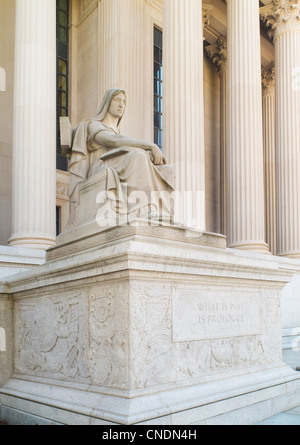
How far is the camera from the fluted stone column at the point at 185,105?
14352 millimetres

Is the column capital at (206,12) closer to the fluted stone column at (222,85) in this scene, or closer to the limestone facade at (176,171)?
the limestone facade at (176,171)

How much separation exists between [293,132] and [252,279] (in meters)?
13.9

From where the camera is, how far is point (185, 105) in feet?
48.4

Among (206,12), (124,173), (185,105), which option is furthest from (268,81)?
(124,173)

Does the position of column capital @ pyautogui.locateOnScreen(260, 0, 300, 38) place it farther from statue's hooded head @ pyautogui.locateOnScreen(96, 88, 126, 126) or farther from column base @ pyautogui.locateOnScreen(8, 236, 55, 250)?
statue's hooded head @ pyautogui.locateOnScreen(96, 88, 126, 126)

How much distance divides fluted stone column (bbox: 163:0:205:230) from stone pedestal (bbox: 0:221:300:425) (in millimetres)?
6769

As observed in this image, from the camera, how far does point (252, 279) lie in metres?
7.13

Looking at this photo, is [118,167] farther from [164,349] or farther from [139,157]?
[164,349]

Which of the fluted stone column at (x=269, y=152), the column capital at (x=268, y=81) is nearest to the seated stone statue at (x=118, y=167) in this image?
the fluted stone column at (x=269, y=152)

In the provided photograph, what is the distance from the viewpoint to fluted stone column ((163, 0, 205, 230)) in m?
14.4

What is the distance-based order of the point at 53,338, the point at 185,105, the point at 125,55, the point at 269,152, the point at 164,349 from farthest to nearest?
the point at 269,152 < the point at 125,55 < the point at 185,105 < the point at 53,338 < the point at 164,349

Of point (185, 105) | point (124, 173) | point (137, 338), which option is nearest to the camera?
point (137, 338)

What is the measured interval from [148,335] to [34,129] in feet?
27.1
